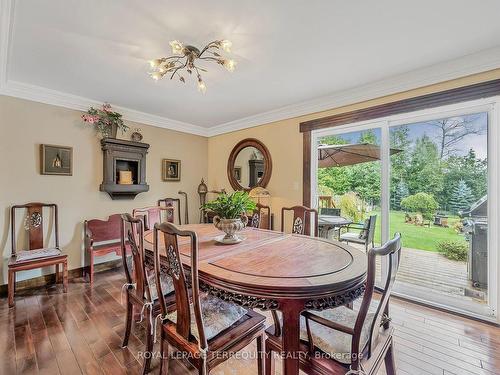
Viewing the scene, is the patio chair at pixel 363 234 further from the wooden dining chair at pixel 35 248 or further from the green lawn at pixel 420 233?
the wooden dining chair at pixel 35 248

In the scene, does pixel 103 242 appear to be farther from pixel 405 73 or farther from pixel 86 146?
pixel 405 73

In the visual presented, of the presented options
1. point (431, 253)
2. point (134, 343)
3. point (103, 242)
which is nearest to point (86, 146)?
point (103, 242)

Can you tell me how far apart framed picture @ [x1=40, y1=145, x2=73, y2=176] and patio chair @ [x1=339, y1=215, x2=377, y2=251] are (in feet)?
13.0

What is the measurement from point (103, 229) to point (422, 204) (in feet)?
13.7

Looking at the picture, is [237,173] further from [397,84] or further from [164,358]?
[164,358]

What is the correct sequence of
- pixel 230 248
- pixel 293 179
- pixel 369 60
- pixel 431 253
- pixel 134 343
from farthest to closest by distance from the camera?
pixel 293 179
pixel 431 253
pixel 369 60
pixel 134 343
pixel 230 248

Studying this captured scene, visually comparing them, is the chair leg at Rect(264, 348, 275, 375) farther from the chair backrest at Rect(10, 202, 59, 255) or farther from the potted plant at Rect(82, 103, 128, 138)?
the potted plant at Rect(82, 103, 128, 138)

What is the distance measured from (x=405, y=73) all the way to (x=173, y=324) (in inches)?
126

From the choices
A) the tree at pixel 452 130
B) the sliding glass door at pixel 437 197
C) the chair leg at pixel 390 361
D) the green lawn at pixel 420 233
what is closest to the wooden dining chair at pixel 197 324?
the chair leg at pixel 390 361

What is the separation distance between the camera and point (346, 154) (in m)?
3.34

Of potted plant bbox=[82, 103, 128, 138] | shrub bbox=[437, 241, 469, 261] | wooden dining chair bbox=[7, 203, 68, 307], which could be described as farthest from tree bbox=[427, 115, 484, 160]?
wooden dining chair bbox=[7, 203, 68, 307]

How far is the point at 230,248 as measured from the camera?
184 centimetres

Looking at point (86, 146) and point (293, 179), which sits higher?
point (86, 146)

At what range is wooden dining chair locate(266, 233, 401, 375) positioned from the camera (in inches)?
41.2
